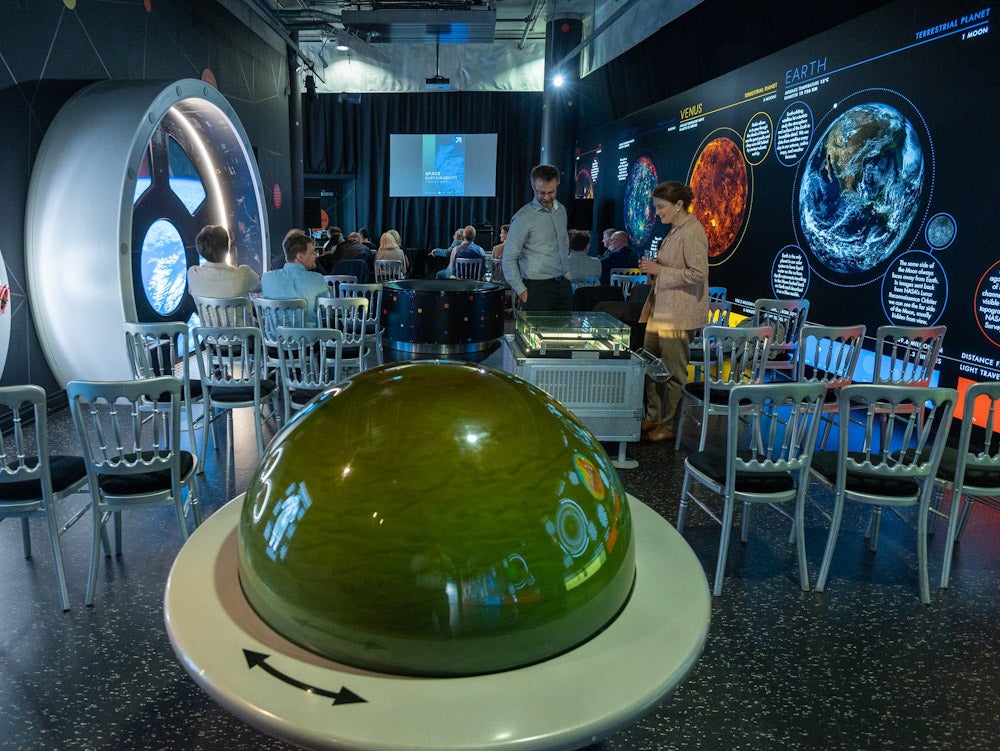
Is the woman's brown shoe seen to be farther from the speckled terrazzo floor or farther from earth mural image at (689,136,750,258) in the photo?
earth mural image at (689,136,750,258)

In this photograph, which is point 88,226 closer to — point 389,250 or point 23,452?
point 23,452

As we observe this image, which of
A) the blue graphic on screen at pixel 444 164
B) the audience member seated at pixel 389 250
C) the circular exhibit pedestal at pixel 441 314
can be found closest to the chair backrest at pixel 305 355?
the circular exhibit pedestal at pixel 441 314

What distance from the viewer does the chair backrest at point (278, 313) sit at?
5051mm

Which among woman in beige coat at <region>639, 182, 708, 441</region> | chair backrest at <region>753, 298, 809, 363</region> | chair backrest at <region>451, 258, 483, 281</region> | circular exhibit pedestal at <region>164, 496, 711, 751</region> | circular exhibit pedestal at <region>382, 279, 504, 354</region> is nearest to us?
circular exhibit pedestal at <region>164, 496, 711, 751</region>

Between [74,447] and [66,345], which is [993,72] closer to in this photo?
[74,447]

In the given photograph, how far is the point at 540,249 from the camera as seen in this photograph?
5.10m

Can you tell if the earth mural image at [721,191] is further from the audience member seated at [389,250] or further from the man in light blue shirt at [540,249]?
the audience member seated at [389,250]

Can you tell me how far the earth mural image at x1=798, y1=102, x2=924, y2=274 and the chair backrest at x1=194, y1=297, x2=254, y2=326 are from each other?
4.92 m

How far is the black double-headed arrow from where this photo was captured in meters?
0.80

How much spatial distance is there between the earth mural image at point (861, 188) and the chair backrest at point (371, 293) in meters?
4.01

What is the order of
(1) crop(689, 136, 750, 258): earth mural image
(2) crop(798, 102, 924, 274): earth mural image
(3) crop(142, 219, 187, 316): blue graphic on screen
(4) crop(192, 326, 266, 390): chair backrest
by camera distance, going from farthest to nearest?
(1) crop(689, 136, 750, 258): earth mural image, (3) crop(142, 219, 187, 316): blue graphic on screen, (2) crop(798, 102, 924, 274): earth mural image, (4) crop(192, 326, 266, 390): chair backrest

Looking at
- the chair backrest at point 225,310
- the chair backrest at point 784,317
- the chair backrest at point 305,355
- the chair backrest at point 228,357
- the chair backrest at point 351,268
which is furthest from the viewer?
the chair backrest at point 351,268

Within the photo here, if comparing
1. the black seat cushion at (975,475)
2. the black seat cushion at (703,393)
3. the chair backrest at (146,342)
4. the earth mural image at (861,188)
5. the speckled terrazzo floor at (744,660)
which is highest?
the earth mural image at (861,188)

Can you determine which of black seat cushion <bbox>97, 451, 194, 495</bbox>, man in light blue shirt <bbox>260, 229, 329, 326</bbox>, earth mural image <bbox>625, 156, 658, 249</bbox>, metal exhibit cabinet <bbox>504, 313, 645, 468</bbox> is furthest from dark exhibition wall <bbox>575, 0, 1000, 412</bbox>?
black seat cushion <bbox>97, 451, 194, 495</bbox>
